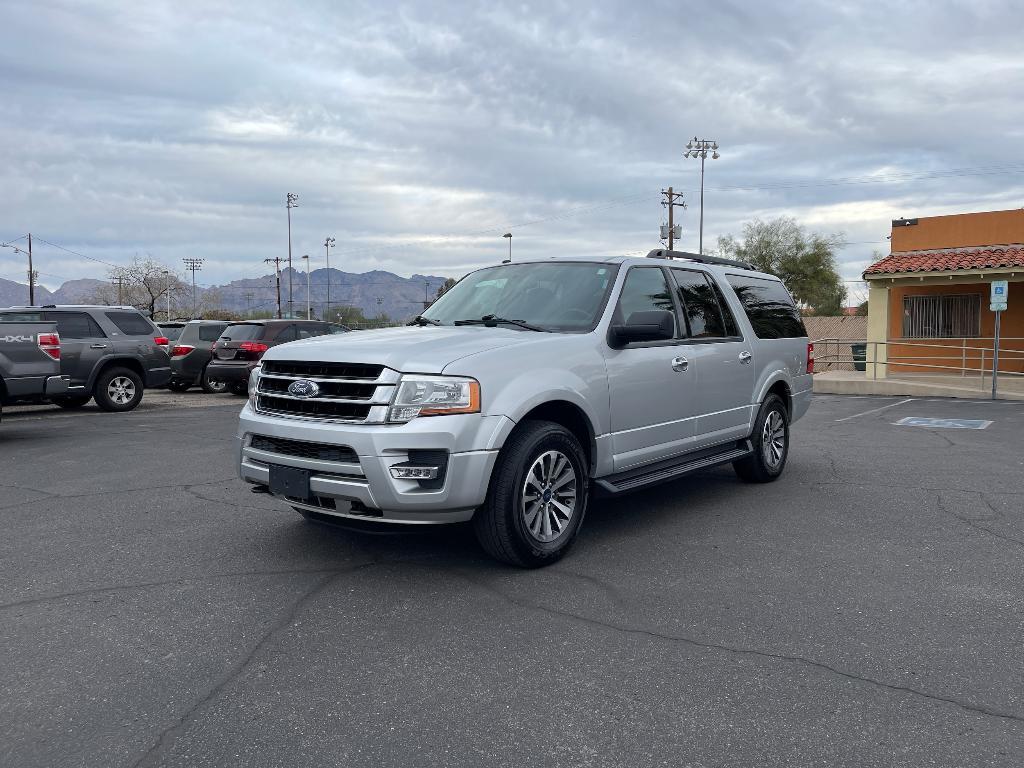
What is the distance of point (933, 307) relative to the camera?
21906mm

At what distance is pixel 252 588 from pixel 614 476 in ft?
7.64

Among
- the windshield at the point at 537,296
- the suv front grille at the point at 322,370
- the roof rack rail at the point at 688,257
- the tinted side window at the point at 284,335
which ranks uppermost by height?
the roof rack rail at the point at 688,257

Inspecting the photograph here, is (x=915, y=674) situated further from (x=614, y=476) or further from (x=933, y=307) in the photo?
(x=933, y=307)

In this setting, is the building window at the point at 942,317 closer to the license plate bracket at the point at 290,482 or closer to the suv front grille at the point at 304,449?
the suv front grille at the point at 304,449

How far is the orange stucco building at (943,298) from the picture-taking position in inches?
802

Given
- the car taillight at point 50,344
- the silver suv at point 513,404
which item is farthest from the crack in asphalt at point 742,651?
the car taillight at point 50,344

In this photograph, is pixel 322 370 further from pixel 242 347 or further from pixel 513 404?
pixel 242 347

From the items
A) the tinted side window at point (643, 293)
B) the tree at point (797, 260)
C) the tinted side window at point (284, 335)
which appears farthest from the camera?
the tree at point (797, 260)

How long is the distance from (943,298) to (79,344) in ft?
66.0

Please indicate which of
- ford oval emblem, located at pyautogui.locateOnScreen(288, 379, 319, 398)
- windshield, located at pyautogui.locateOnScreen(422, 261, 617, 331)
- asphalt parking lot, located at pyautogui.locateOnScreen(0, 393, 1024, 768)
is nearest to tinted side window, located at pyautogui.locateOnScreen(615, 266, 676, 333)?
windshield, located at pyautogui.locateOnScreen(422, 261, 617, 331)

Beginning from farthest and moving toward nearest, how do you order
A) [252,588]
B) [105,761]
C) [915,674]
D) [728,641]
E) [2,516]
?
1. [2,516]
2. [252,588]
3. [728,641]
4. [915,674]
5. [105,761]

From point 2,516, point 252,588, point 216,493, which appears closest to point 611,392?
point 252,588

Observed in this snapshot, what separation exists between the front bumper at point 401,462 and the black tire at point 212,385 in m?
13.7

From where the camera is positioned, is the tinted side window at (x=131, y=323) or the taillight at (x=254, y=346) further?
the taillight at (x=254, y=346)
